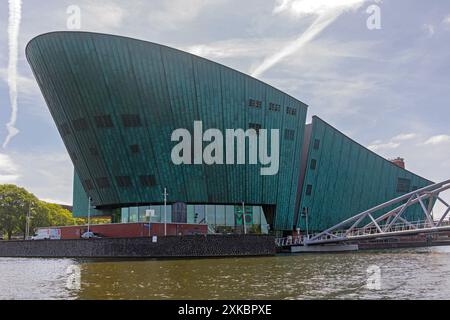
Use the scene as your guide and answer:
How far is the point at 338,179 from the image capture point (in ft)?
250

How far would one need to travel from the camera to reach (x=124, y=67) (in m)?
58.0

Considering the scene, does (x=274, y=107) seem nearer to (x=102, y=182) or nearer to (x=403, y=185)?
(x=102, y=182)

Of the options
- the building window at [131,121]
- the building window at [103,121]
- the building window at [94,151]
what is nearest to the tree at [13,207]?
the building window at [94,151]

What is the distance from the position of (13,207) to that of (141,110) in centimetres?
4169

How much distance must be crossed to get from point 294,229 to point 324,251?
317 inches

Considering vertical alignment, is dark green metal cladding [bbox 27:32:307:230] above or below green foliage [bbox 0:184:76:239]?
above

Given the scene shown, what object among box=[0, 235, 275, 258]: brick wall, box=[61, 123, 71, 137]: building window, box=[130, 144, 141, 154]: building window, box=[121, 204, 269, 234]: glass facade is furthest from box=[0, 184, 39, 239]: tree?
box=[0, 235, 275, 258]: brick wall

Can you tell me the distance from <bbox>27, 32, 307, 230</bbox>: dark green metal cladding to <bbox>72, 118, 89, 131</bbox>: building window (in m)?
0.16

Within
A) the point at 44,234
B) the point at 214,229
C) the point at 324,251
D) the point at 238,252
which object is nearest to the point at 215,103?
the point at 214,229

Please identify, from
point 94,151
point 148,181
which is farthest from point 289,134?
point 94,151

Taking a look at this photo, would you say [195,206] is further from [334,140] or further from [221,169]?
[334,140]

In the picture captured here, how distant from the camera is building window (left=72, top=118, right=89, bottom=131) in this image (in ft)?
202

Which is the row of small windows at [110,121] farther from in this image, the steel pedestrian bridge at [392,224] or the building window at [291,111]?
the steel pedestrian bridge at [392,224]

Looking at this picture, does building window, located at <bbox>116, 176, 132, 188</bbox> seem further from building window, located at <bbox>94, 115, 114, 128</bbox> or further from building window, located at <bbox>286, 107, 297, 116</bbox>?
building window, located at <bbox>286, 107, 297, 116</bbox>
